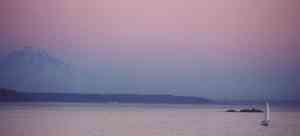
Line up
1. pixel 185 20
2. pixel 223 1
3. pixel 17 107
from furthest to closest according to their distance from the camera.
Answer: pixel 17 107
pixel 185 20
pixel 223 1

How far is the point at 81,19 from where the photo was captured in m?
8.45

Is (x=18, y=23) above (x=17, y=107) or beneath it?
above

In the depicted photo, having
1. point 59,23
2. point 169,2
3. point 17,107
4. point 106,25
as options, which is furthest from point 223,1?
point 17,107

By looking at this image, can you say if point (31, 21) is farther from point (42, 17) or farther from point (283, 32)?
point (283, 32)

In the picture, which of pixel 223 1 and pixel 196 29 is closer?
pixel 223 1

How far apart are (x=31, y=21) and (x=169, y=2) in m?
2.15

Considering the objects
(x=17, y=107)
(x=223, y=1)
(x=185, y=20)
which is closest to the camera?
(x=223, y=1)

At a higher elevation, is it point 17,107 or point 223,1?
point 223,1

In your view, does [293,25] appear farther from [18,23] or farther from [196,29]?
[18,23]

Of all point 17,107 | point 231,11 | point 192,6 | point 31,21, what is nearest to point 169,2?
point 192,6

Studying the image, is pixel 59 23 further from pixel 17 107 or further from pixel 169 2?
pixel 17 107

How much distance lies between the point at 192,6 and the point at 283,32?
131 cm

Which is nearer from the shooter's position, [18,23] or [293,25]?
[293,25]

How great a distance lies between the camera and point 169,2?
7906 millimetres
